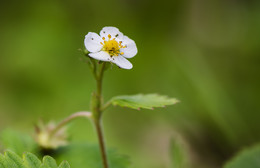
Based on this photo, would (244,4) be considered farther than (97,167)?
Yes

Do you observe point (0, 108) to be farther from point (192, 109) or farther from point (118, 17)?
point (192, 109)

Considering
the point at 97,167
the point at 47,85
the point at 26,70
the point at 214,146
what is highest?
the point at 26,70

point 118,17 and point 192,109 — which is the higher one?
point 118,17

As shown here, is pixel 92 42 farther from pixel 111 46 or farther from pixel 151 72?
pixel 151 72

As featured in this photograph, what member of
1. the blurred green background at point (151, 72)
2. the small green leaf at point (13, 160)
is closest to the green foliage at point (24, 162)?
the small green leaf at point (13, 160)

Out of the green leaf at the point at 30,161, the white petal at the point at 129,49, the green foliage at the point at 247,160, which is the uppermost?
the white petal at the point at 129,49

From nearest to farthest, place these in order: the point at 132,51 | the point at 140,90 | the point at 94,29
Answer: the point at 132,51
the point at 140,90
the point at 94,29

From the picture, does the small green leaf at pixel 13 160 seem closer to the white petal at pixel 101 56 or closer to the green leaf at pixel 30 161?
the green leaf at pixel 30 161

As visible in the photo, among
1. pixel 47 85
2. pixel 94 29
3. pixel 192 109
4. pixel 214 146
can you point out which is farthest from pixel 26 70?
pixel 214 146
